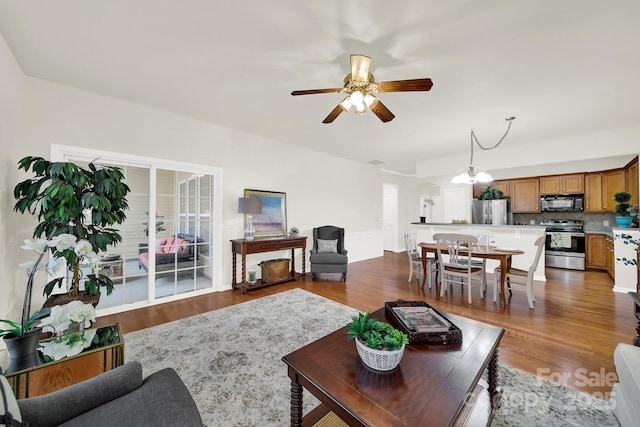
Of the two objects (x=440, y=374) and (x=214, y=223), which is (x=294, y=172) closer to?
(x=214, y=223)

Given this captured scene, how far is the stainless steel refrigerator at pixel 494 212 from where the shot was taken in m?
6.34

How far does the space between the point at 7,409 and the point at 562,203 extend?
8.53m

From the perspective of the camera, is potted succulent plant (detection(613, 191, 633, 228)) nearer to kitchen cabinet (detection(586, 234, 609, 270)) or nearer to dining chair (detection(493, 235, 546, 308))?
kitchen cabinet (detection(586, 234, 609, 270))

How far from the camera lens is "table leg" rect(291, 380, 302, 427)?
1.22m

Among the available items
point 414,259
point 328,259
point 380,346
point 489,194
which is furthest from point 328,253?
point 489,194

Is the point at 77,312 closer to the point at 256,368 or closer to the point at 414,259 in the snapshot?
the point at 256,368

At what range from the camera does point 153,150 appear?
10.9 ft

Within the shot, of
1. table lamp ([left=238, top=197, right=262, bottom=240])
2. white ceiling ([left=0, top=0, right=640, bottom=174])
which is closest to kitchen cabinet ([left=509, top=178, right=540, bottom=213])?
white ceiling ([left=0, top=0, right=640, bottom=174])

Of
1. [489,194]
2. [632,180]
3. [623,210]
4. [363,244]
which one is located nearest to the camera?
[623,210]

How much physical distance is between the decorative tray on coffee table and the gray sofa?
3.97 ft

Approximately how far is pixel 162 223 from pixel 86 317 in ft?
7.36

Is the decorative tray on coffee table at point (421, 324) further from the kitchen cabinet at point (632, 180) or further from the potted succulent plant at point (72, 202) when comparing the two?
the kitchen cabinet at point (632, 180)

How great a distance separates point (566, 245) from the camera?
5.55 meters

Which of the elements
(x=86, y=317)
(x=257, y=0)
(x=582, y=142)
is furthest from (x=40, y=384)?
(x=582, y=142)
